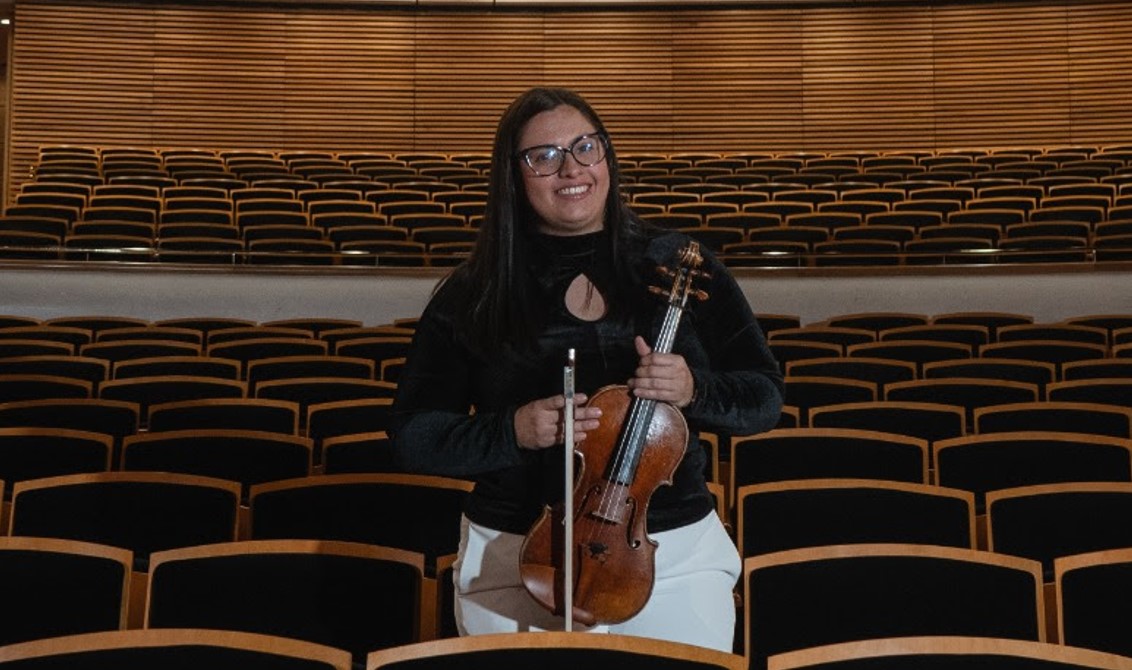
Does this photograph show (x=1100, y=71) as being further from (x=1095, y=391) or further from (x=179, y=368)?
(x=179, y=368)

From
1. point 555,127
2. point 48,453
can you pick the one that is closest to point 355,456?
point 48,453

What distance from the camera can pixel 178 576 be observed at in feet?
7.42

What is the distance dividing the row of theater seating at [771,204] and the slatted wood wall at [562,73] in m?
0.75

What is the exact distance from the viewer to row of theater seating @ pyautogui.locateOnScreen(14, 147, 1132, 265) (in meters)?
8.32

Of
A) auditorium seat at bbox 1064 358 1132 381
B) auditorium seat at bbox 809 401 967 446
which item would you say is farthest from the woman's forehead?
auditorium seat at bbox 1064 358 1132 381

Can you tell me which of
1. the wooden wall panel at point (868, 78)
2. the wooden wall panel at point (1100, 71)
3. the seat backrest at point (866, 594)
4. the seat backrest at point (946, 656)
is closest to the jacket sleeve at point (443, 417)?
the seat backrest at point (946, 656)

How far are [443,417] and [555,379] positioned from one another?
6.6 inches

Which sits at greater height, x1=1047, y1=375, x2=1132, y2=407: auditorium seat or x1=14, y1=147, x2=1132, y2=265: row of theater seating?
x1=14, y1=147, x2=1132, y2=265: row of theater seating

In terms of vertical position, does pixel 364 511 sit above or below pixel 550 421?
below

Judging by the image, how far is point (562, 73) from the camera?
1305cm

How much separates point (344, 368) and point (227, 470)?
5.47 ft

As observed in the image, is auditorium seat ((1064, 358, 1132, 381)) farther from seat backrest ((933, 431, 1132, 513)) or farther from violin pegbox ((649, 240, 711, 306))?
violin pegbox ((649, 240, 711, 306))

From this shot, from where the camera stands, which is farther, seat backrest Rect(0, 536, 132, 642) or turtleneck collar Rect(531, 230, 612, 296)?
seat backrest Rect(0, 536, 132, 642)

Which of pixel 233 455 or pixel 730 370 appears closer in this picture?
pixel 730 370
